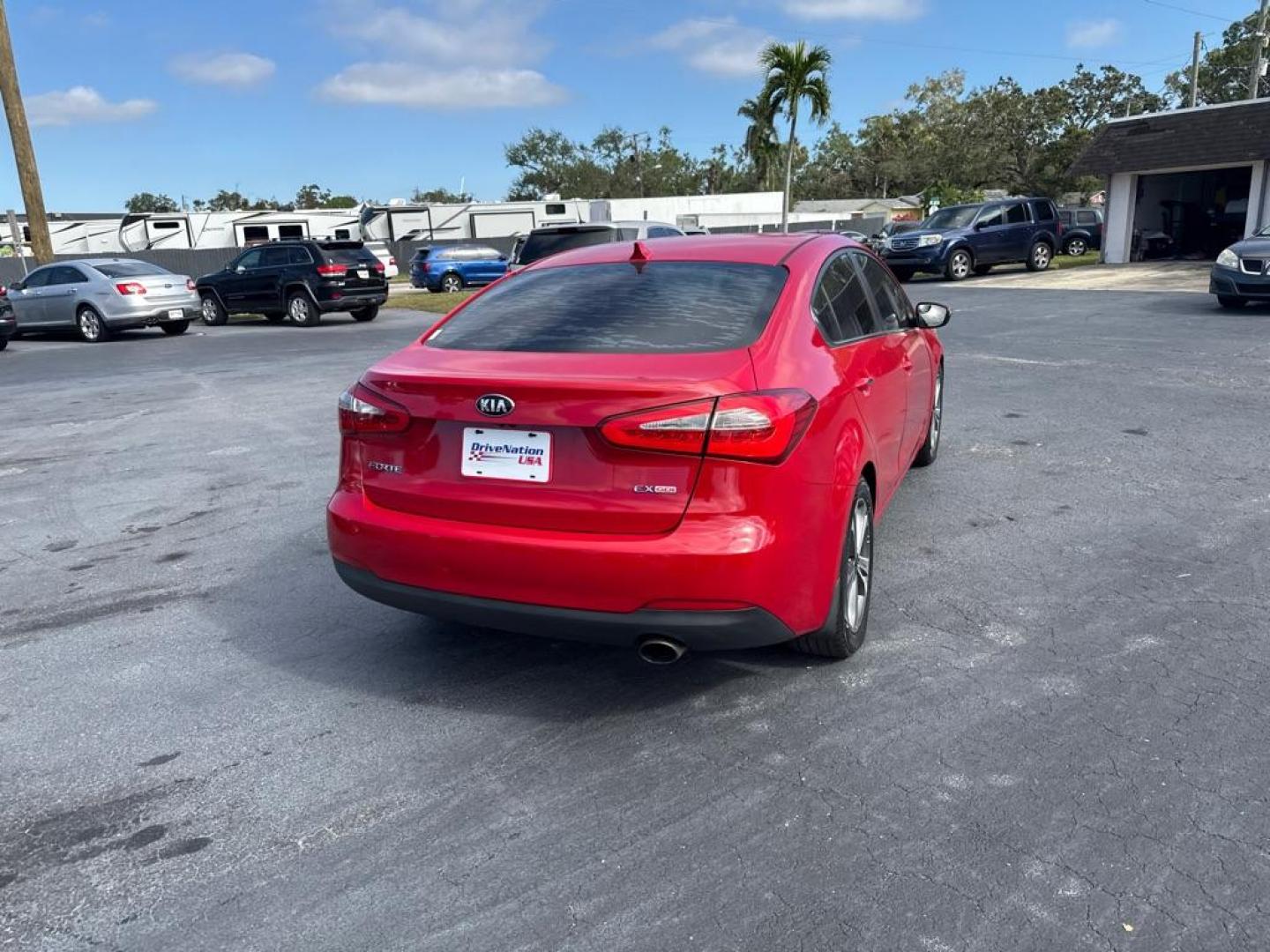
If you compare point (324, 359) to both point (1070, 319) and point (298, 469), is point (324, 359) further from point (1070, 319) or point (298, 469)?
point (1070, 319)

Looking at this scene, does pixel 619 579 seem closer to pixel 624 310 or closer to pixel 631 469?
pixel 631 469

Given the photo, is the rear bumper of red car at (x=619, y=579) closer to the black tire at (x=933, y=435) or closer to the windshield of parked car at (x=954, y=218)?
the black tire at (x=933, y=435)

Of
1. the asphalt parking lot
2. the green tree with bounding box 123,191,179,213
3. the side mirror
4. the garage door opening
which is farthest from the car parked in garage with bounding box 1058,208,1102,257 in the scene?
the green tree with bounding box 123,191,179,213

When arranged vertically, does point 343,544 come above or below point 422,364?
below

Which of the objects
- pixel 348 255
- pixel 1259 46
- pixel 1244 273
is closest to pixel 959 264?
pixel 1244 273

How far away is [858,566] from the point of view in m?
3.63

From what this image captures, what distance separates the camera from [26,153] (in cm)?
2169

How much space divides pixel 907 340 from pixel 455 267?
85.5 feet

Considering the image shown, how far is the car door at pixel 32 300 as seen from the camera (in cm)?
1802

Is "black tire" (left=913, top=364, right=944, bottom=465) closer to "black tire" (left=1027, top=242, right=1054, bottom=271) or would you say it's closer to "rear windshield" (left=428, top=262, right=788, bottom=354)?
"rear windshield" (left=428, top=262, right=788, bottom=354)

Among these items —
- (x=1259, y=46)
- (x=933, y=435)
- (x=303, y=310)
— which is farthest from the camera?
(x=1259, y=46)

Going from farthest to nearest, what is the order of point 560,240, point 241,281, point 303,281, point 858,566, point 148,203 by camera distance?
point 148,203
point 241,281
point 303,281
point 560,240
point 858,566

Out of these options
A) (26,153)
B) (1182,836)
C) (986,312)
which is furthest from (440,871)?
(26,153)

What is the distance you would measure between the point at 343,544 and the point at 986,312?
576 inches
